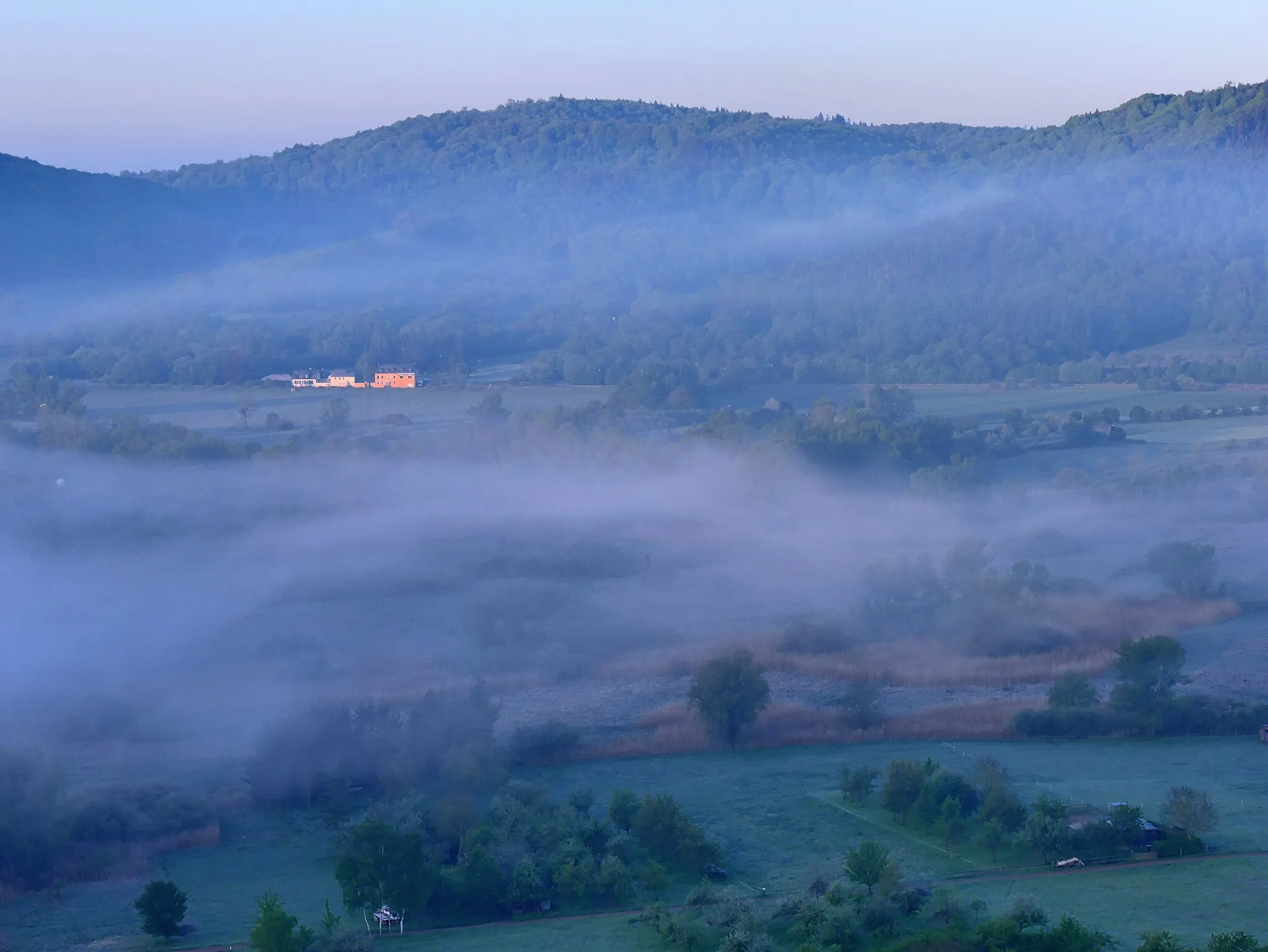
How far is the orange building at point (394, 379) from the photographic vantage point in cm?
3844

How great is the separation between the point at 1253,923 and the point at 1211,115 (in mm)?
51791

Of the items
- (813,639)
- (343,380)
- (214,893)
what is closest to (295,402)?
(343,380)

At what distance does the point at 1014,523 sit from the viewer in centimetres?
2173

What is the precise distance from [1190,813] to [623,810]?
3.75m

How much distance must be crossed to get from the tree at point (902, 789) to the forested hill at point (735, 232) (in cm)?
2890

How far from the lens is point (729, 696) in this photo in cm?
1340

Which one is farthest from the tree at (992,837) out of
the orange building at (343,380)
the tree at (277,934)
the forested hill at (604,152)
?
the forested hill at (604,152)

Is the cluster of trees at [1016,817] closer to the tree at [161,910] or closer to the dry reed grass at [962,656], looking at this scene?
the dry reed grass at [962,656]

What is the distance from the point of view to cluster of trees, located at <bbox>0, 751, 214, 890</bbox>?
1058 cm

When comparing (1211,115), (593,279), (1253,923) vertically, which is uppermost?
(1211,115)

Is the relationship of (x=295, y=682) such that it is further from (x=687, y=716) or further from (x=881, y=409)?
(x=881, y=409)

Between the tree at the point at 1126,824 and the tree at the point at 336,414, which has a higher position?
the tree at the point at 336,414

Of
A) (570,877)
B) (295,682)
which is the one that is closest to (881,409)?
(295,682)

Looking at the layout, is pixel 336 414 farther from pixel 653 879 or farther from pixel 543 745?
pixel 653 879
